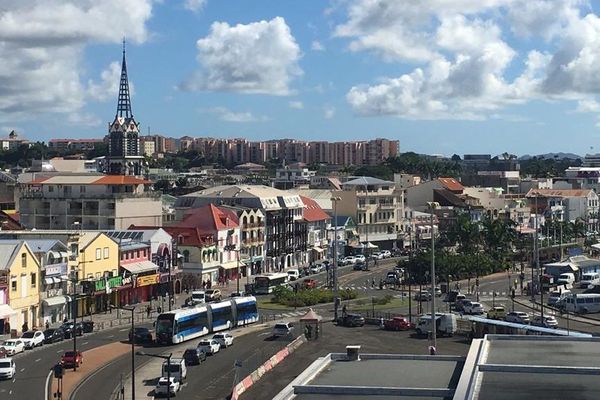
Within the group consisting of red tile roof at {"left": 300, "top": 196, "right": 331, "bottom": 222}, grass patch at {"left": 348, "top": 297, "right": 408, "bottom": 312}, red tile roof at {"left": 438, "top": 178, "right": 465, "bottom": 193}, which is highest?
red tile roof at {"left": 438, "top": 178, "right": 465, "bottom": 193}

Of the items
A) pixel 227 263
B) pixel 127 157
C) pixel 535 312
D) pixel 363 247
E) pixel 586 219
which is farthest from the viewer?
pixel 127 157

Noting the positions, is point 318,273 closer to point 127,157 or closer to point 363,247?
point 363,247

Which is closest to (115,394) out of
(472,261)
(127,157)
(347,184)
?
(472,261)

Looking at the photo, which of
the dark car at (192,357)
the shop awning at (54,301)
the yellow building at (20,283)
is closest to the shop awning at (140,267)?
the shop awning at (54,301)

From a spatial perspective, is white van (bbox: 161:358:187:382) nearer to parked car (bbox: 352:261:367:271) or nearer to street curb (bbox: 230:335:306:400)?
street curb (bbox: 230:335:306:400)

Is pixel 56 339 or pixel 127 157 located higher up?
pixel 127 157

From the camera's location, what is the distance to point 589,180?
196375mm

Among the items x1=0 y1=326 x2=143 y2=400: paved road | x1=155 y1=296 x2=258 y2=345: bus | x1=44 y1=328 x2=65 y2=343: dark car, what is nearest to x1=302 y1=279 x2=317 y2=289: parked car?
x1=155 y1=296 x2=258 y2=345: bus

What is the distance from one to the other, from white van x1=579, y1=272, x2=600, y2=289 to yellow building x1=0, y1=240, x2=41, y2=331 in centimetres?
4711

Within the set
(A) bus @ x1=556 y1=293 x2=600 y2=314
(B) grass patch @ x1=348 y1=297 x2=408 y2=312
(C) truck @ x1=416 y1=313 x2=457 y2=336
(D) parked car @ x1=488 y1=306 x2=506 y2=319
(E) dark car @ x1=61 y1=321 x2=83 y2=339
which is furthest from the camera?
(B) grass patch @ x1=348 y1=297 x2=408 y2=312

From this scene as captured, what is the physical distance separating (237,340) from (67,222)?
41.2 meters

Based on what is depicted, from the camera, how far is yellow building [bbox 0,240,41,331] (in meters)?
63.3

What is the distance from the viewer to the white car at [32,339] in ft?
191

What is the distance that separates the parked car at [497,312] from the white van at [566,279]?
17272 mm
